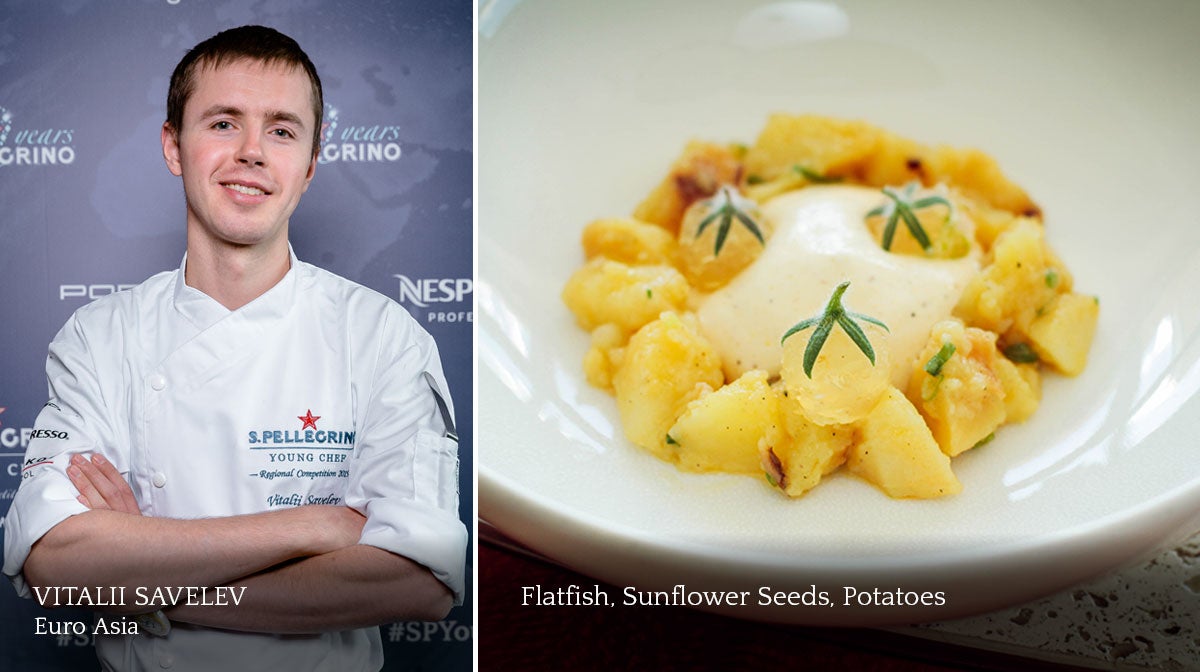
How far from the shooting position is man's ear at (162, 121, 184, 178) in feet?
3.24

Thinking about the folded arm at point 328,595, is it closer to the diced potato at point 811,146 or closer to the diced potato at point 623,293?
the diced potato at point 623,293

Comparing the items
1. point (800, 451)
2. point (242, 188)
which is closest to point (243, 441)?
point (242, 188)

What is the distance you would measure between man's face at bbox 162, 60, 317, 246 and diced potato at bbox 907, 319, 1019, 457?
58cm

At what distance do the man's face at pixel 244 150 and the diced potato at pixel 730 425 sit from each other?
401 mm

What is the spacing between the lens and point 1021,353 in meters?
1.04

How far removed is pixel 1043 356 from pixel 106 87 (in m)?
0.91

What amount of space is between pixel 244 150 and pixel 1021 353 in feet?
2.42

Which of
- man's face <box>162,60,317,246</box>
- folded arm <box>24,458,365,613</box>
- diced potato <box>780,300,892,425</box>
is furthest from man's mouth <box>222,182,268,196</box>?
diced potato <box>780,300,892,425</box>

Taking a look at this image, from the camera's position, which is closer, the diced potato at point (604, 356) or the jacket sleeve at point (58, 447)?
the jacket sleeve at point (58, 447)

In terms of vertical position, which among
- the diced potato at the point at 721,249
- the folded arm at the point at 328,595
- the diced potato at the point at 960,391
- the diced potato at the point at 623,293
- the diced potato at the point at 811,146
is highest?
the diced potato at the point at 811,146

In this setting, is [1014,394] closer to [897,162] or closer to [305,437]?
[897,162]

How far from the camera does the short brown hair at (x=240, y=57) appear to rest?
3.25 feet

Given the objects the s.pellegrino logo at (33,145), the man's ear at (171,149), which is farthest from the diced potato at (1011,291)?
the s.pellegrino logo at (33,145)

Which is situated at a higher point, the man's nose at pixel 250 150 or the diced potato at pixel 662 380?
the man's nose at pixel 250 150
